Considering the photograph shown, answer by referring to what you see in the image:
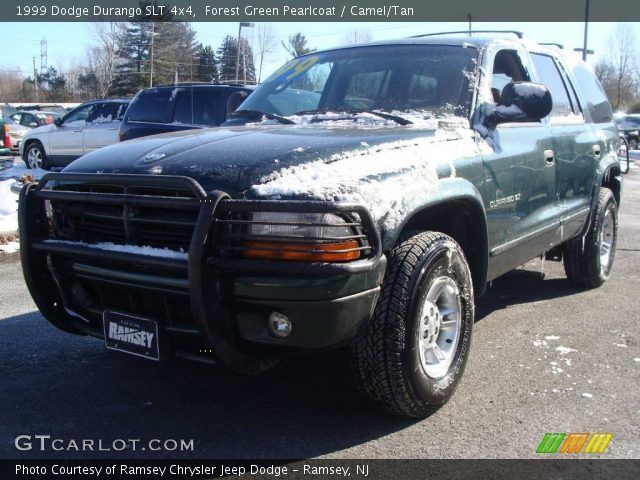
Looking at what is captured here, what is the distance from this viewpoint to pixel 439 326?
3352 mm

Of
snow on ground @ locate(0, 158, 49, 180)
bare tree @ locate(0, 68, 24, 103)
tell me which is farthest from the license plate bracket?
bare tree @ locate(0, 68, 24, 103)

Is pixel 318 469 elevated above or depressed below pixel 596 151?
below

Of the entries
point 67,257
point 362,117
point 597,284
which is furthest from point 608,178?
point 67,257

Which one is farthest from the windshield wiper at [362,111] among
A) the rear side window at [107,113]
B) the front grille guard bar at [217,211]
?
the rear side window at [107,113]

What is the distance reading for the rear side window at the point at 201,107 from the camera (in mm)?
9694

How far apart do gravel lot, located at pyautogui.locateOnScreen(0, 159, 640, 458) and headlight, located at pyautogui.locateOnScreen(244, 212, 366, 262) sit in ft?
3.09

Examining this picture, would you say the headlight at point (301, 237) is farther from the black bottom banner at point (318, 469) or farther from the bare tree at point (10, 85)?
the bare tree at point (10, 85)

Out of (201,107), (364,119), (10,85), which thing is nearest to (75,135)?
(201,107)

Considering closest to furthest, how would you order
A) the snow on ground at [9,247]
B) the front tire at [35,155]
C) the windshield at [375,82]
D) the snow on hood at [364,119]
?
the snow on hood at [364,119]
the windshield at [375,82]
the snow on ground at [9,247]
the front tire at [35,155]

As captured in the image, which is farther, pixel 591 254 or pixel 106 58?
pixel 106 58

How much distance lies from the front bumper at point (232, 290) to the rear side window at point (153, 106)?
7466 millimetres

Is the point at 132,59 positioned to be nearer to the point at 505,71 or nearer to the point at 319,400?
the point at 505,71

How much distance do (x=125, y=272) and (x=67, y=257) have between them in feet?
1.33

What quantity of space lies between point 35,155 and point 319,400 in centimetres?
1476
